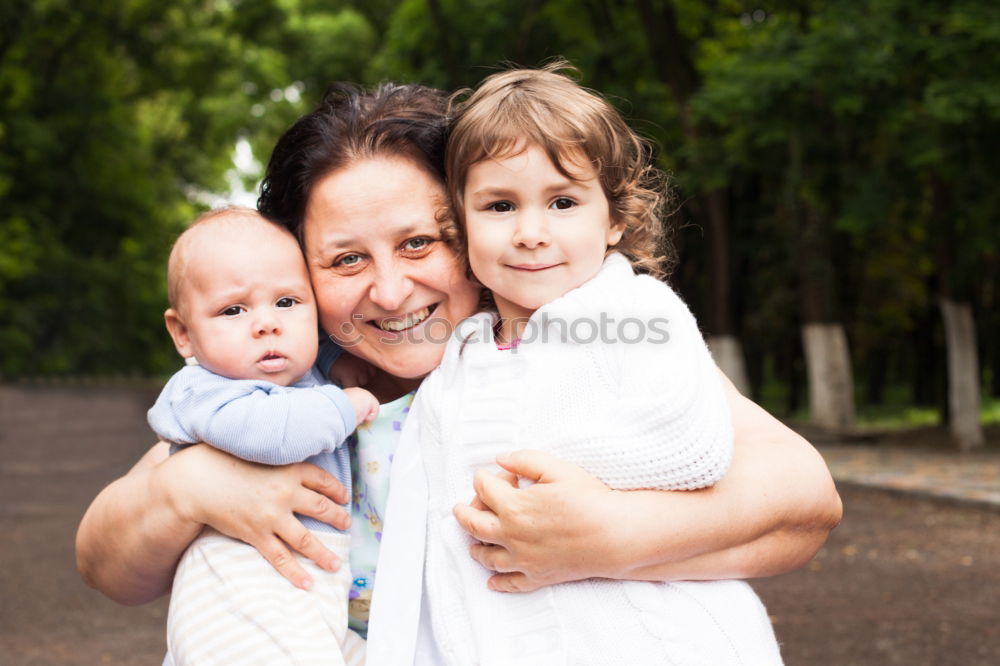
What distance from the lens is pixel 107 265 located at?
98.3 feet

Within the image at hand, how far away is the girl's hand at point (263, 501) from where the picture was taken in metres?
1.91

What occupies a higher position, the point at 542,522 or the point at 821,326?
the point at 542,522

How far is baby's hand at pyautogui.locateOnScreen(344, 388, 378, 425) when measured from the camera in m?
2.02

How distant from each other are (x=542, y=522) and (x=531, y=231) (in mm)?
542

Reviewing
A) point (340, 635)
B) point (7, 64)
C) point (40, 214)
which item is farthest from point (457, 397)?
point (40, 214)

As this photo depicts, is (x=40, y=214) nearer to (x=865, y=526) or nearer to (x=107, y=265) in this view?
(x=107, y=265)

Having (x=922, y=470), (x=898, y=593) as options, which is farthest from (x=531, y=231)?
(x=922, y=470)

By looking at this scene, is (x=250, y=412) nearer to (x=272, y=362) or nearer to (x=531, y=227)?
(x=272, y=362)

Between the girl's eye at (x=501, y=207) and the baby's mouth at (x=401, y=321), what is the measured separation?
0.79 ft

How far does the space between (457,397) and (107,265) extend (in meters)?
30.1

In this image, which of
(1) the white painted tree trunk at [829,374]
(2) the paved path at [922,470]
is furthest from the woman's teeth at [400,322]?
(1) the white painted tree trunk at [829,374]

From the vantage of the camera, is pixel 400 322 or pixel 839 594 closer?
pixel 400 322

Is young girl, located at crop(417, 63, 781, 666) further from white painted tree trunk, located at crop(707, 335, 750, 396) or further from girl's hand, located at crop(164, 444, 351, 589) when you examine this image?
white painted tree trunk, located at crop(707, 335, 750, 396)

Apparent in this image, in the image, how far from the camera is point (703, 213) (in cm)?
1848
